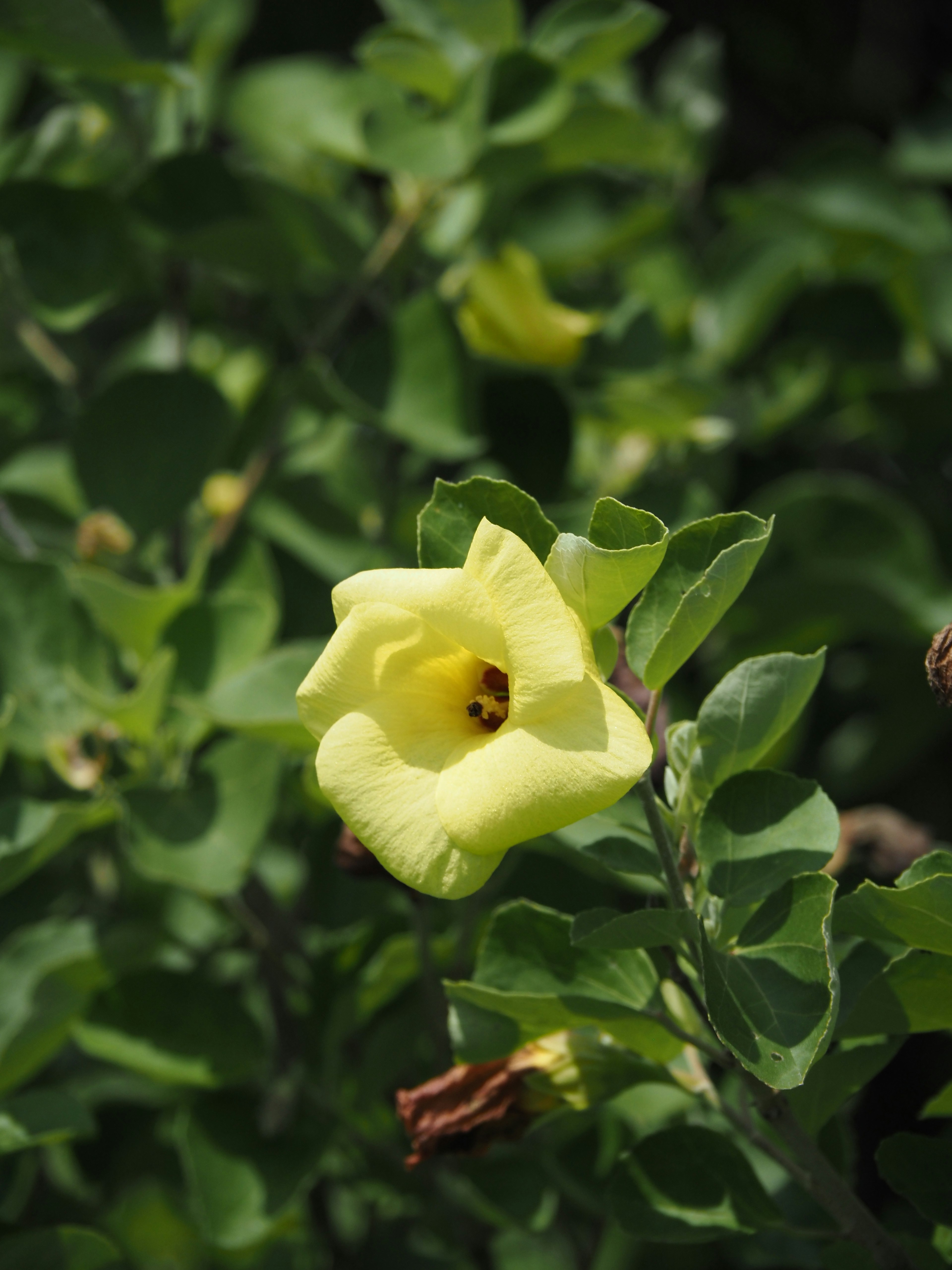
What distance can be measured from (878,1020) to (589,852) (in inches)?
9.1

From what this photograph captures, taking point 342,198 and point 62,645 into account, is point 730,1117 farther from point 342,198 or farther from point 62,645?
point 342,198

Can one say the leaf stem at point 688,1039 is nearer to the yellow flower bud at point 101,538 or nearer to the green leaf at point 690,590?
the green leaf at point 690,590

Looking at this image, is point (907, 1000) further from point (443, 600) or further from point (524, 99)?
point (524, 99)

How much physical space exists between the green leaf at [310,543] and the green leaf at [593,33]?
59cm

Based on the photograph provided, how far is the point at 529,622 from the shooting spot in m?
0.63

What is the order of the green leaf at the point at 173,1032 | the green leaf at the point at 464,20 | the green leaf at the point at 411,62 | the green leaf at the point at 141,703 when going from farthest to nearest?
the green leaf at the point at 464,20 < the green leaf at the point at 411,62 < the green leaf at the point at 173,1032 < the green leaf at the point at 141,703

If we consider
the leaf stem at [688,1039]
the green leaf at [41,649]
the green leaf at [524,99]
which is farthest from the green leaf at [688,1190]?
the green leaf at [524,99]

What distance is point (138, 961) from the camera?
1175mm

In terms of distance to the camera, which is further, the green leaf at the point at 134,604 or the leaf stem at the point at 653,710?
the green leaf at the point at 134,604

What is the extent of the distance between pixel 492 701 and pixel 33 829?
0.50 m

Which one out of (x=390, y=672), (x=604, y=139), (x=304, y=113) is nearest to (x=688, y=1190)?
(x=390, y=672)

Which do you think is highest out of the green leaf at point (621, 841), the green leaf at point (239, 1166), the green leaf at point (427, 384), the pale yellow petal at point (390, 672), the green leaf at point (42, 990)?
the pale yellow petal at point (390, 672)

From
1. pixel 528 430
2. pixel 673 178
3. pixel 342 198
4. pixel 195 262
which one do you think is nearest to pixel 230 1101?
pixel 528 430

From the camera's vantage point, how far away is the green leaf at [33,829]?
100cm
